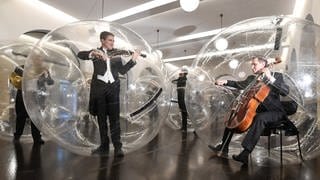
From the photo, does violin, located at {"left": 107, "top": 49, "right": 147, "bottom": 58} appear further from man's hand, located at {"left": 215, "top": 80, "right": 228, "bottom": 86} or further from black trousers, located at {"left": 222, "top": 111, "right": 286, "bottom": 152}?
black trousers, located at {"left": 222, "top": 111, "right": 286, "bottom": 152}

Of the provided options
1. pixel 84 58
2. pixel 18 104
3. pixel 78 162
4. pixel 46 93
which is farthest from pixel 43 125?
pixel 18 104

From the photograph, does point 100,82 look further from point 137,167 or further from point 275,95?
point 275,95

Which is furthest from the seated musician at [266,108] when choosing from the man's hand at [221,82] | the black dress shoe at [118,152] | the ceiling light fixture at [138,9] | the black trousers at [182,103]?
the ceiling light fixture at [138,9]

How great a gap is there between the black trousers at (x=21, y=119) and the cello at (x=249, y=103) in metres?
2.52

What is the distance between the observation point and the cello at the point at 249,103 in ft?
9.05

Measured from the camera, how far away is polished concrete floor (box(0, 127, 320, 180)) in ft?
7.72

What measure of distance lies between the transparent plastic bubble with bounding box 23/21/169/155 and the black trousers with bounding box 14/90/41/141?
1121 millimetres

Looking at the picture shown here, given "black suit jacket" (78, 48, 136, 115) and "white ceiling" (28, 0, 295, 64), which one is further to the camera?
"white ceiling" (28, 0, 295, 64)

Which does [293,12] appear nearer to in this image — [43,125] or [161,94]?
[161,94]

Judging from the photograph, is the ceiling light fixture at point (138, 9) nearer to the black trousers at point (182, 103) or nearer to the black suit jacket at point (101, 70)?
the black trousers at point (182, 103)

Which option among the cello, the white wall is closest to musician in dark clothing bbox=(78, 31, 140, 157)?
the cello

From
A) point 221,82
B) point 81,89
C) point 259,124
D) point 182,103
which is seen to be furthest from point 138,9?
point 259,124

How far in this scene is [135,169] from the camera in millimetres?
2559

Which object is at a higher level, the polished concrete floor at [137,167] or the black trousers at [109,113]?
the black trousers at [109,113]
